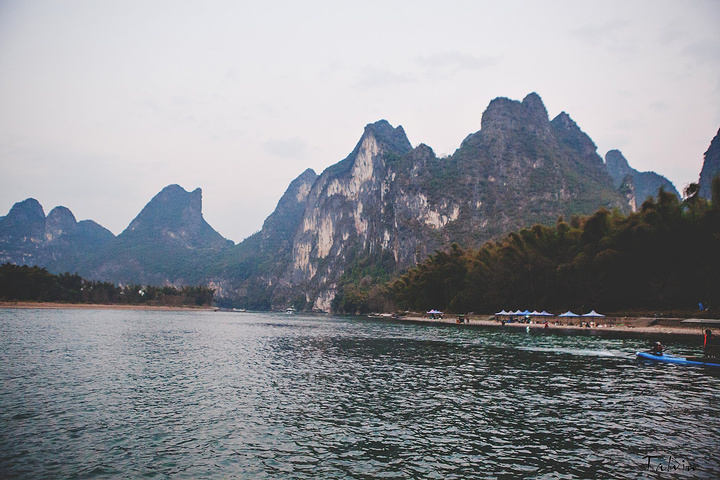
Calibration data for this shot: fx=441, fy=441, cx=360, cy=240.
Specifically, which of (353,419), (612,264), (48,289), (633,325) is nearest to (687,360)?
(353,419)

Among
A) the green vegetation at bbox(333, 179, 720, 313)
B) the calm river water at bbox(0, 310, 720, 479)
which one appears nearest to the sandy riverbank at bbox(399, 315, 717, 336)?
the green vegetation at bbox(333, 179, 720, 313)

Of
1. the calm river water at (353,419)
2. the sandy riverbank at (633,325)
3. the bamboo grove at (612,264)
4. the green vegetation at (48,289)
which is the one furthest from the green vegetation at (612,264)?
the green vegetation at (48,289)

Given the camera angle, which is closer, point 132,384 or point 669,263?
point 132,384

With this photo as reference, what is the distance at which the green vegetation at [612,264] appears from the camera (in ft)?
199

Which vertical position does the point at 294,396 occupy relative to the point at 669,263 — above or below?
below

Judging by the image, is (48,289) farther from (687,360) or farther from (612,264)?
(687,360)

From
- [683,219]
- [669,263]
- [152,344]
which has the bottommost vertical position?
[152,344]

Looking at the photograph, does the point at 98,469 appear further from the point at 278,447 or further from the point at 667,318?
the point at 667,318

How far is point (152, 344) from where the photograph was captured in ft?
152

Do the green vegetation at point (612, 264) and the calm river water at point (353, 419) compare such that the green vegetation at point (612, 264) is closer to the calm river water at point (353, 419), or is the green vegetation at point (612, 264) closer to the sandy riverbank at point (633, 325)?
the sandy riverbank at point (633, 325)

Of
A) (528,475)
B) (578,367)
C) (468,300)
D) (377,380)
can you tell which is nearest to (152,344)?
(377,380)

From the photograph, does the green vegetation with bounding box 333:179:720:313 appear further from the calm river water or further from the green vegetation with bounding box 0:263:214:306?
the green vegetation with bounding box 0:263:214:306

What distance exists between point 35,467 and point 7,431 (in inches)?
179

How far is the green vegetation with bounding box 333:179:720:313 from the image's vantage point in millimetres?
60656
